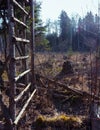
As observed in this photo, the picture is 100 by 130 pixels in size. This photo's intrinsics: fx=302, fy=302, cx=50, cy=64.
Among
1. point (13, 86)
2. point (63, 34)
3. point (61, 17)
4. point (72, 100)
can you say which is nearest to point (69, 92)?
point (72, 100)

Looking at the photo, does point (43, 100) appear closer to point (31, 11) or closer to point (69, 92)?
point (69, 92)

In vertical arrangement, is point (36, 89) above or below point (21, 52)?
below

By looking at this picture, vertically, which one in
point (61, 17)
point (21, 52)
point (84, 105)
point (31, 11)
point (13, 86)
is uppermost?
point (61, 17)

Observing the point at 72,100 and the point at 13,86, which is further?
the point at 72,100

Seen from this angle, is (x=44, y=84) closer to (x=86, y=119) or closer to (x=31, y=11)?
(x=31, y=11)

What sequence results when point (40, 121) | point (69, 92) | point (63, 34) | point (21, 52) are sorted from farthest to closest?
point (63, 34)
point (69, 92)
point (21, 52)
point (40, 121)

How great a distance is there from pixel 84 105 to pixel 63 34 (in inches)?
2158

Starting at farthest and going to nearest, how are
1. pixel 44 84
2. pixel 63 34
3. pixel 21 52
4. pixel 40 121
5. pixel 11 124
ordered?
pixel 63 34, pixel 44 84, pixel 21 52, pixel 40 121, pixel 11 124

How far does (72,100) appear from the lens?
7320 mm

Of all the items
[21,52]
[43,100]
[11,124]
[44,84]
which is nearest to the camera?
[11,124]

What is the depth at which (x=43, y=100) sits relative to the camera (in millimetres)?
6855

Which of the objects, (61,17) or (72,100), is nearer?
(72,100)

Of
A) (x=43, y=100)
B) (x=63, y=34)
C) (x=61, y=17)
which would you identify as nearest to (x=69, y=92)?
(x=43, y=100)

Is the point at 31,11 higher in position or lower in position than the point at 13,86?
higher
